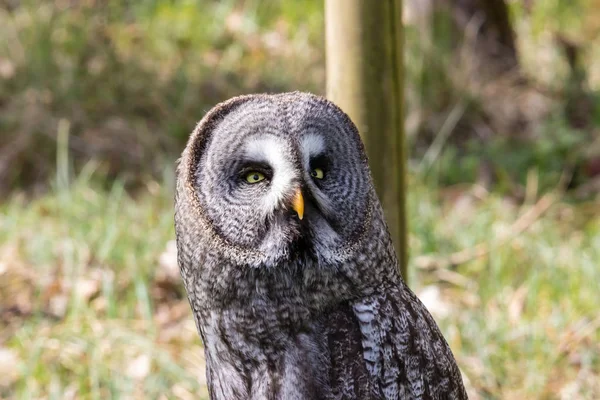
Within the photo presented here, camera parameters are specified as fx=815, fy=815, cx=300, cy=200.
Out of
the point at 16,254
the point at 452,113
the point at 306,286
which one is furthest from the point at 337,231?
the point at 452,113

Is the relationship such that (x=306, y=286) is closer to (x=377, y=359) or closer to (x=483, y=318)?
(x=377, y=359)

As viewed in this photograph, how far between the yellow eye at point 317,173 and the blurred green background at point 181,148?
1.29m

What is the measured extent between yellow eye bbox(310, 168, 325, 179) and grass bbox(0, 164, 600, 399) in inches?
50.6

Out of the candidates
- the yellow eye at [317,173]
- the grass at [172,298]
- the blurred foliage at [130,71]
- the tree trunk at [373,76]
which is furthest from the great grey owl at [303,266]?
the blurred foliage at [130,71]

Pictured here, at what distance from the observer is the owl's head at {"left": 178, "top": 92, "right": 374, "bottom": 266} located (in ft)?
5.88

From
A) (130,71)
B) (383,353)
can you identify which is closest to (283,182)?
(383,353)

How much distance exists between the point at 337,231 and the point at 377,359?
1.01 feet

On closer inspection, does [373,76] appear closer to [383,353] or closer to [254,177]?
[254,177]

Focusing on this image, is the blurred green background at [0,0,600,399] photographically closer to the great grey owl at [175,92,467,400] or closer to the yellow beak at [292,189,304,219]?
the great grey owl at [175,92,467,400]

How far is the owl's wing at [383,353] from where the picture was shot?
6.12 ft

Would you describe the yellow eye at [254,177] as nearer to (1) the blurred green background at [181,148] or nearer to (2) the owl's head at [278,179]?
(2) the owl's head at [278,179]

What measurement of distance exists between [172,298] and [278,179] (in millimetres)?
2012

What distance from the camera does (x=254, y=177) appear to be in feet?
6.08

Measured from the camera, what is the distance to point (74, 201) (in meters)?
4.65
